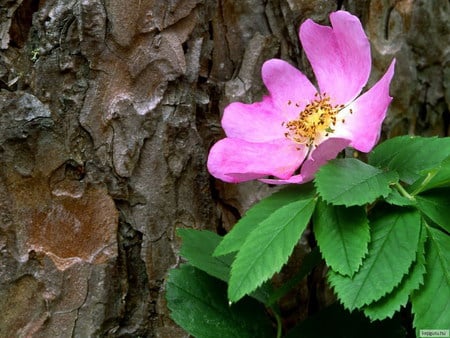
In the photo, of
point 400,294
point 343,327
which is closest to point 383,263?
point 400,294

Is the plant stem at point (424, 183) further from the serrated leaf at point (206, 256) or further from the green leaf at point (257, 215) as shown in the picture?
the serrated leaf at point (206, 256)

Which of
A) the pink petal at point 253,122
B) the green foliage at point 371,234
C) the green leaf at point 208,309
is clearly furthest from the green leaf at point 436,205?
the green leaf at point 208,309

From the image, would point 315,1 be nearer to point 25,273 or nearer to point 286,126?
point 286,126

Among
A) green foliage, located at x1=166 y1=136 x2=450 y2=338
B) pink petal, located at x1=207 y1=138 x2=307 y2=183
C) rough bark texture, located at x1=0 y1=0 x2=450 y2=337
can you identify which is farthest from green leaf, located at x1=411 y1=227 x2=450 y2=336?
rough bark texture, located at x1=0 y1=0 x2=450 y2=337

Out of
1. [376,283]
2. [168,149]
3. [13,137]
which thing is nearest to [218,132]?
[168,149]

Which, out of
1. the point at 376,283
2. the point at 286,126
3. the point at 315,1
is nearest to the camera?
the point at 376,283

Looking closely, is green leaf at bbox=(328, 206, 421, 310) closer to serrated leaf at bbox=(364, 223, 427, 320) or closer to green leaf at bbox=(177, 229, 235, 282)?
serrated leaf at bbox=(364, 223, 427, 320)
